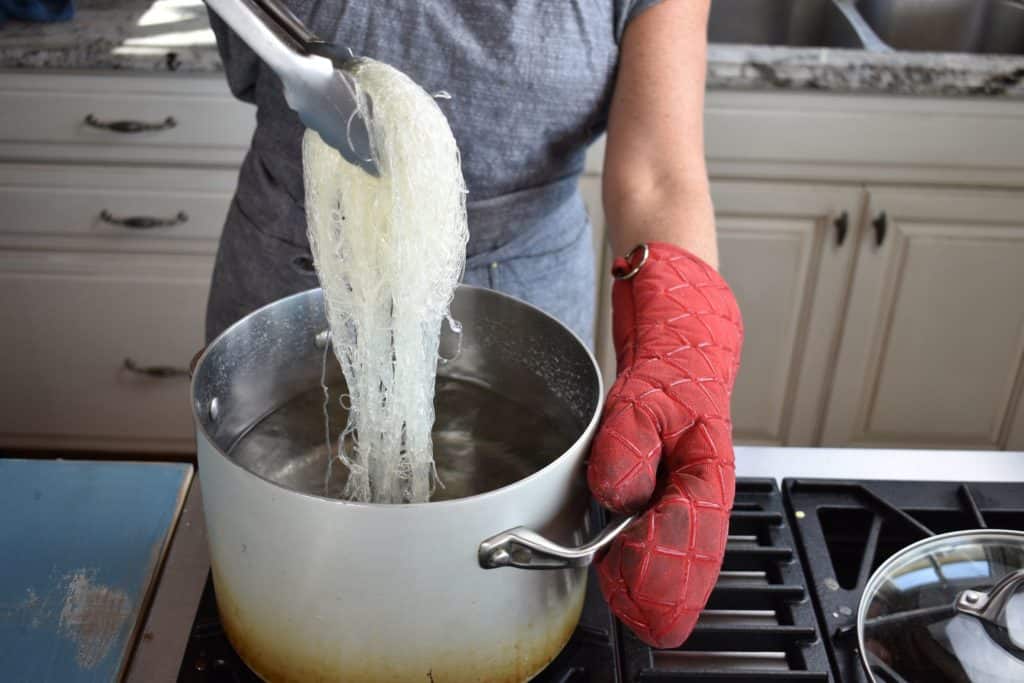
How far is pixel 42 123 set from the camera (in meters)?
1.39

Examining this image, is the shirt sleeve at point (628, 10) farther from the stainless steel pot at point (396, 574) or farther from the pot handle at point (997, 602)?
the pot handle at point (997, 602)

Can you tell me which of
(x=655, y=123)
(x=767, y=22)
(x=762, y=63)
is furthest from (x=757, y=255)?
(x=655, y=123)

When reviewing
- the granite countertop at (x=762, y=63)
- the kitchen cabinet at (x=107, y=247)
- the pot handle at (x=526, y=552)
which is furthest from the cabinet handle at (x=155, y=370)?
the pot handle at (x=526, y=552)

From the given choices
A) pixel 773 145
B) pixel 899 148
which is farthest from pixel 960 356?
pixel 773 145

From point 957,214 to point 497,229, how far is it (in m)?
0.87

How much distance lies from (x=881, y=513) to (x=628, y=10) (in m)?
0.44

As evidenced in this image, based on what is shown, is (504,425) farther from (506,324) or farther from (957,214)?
(957,214)

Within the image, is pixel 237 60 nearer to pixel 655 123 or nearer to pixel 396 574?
pixel 655 123

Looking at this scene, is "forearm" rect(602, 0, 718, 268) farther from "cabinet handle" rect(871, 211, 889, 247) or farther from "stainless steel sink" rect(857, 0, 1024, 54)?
"stainless steel sink" rect(857, 0, 1024, 54)

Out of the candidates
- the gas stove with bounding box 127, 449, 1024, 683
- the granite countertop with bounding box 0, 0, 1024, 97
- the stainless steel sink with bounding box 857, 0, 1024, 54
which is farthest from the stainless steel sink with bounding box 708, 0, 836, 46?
the gas stove with bounding box 127, 449, 1024, 683

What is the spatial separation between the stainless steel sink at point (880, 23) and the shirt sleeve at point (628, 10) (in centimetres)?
87

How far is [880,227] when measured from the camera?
1429 mm

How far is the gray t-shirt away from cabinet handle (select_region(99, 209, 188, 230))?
573mm

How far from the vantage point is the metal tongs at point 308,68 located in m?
0.45
